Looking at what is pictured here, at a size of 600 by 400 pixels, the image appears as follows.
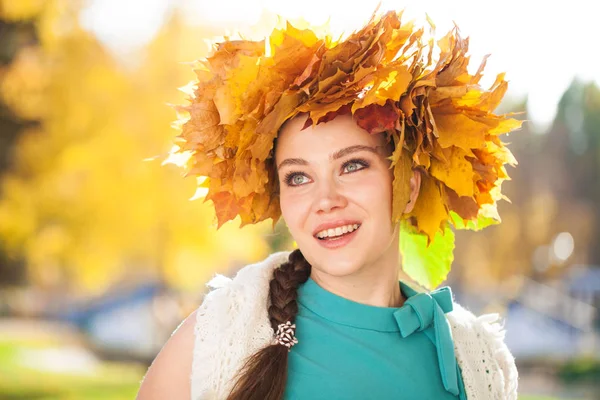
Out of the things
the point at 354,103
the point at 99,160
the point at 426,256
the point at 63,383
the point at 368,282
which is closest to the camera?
the point at 354,103

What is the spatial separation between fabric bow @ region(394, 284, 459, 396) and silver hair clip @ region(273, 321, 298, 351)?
1.19 feet

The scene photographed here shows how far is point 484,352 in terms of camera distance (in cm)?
281

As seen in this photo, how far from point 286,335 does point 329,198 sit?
0.45m

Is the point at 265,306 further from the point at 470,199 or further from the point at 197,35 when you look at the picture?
the point at 197,35

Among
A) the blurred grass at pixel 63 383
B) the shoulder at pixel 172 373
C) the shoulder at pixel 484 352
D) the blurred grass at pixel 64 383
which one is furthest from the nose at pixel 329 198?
the blurred grass at pixel 63 383

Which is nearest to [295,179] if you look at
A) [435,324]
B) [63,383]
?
[435,324]

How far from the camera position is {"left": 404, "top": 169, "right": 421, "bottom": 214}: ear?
263 cm

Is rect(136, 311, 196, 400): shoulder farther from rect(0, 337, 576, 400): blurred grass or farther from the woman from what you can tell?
rect(0, 337, 576, 400): blurred grass

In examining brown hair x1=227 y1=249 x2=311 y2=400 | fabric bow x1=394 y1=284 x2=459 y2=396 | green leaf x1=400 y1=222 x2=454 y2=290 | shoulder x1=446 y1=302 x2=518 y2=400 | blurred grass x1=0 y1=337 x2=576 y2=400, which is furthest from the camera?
blurred grass x1=0 y1=337 x2=576 y2=400

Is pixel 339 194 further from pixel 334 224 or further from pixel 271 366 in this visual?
pixel 271 366

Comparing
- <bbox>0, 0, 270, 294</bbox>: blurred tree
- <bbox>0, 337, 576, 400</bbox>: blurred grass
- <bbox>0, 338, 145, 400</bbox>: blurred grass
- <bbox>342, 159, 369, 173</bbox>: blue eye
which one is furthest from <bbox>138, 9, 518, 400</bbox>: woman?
<bbox>0, 0, 270, 294</bbox>: blurred tree

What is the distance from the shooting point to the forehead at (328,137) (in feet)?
8.04

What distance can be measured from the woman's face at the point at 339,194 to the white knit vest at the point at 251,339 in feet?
0.81

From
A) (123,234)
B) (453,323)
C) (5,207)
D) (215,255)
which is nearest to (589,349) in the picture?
(215,255)
